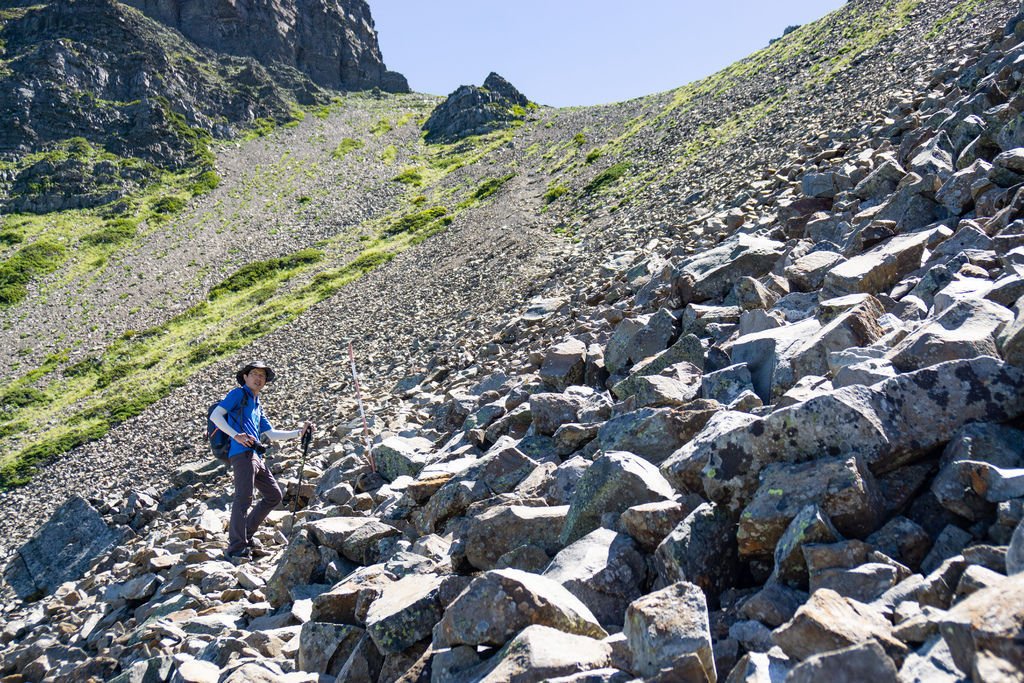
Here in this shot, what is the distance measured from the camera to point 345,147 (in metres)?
94.5

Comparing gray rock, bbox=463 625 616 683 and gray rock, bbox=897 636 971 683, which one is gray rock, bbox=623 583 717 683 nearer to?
gray rock, bbox=463 625 616 683

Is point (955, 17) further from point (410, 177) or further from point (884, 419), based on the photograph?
point (410, 177)

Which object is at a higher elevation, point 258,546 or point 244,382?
point 244,382

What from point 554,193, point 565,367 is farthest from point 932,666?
point 554,193

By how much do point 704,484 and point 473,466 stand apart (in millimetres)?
4004

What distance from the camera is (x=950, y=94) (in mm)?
14172

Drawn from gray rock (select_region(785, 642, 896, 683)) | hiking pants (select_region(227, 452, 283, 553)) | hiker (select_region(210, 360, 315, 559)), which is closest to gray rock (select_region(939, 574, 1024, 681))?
gray rock (select_region(785, 642, 896, 683))

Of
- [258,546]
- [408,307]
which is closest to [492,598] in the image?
[258,546]

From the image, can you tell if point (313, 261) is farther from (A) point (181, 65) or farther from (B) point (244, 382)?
(A) point (181, 65)

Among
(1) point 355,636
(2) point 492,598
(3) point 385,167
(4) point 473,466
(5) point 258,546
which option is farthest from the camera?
(3) point 385,167

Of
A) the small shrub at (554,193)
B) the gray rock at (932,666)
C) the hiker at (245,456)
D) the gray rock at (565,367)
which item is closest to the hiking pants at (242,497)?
the hiker at (245,456)

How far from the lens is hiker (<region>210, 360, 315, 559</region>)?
393 inches

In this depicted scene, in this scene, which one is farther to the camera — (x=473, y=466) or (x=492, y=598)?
(x=473, y=466)

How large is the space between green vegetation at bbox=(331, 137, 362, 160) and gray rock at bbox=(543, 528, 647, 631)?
90737 millimetres
